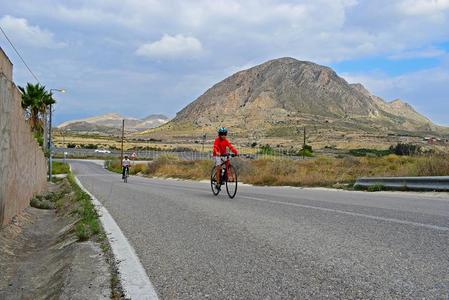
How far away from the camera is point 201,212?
10.1 metres

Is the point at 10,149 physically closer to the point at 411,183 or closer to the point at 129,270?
the point at 129,270

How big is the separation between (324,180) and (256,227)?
1354cm

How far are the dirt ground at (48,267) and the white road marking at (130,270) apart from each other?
0.52 feet

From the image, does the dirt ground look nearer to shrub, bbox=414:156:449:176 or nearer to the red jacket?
the red jacket

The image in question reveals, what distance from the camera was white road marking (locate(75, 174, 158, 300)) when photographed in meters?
4.22

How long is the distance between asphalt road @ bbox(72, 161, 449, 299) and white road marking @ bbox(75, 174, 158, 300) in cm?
11

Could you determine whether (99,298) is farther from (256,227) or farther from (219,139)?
(219,139)

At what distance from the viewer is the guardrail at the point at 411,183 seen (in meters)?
14.5

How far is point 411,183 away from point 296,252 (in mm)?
11252

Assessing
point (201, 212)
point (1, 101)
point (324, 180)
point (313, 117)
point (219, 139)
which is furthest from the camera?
point (313, 117)

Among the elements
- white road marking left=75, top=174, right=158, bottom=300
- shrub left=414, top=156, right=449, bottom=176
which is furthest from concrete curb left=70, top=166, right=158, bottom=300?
shrub left=414, top=156, right=449, bottom=176

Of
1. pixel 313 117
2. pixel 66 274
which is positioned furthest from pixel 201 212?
pixel 313 117

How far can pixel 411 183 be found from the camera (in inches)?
618

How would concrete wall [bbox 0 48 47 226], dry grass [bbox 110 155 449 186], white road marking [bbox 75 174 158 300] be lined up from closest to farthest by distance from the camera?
white road marking [bbox 75 174 158 300] → concrete wall [bbox 0 48 47 226] → dry grass [bbox 110 155 449 186]
